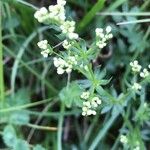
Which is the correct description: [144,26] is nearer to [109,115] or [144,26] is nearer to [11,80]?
[109,115]

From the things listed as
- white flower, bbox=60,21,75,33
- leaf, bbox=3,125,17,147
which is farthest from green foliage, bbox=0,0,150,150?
white flower, bbox=60,21,75,33

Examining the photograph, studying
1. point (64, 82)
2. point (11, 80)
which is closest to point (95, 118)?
point (64, 82)

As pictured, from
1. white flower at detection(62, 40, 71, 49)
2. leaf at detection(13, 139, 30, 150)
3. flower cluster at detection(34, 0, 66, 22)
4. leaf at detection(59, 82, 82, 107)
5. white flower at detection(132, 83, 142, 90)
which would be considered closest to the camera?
flower cluster at detection(34, 0, 66, 22)

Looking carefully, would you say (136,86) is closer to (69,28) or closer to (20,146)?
(69,28)

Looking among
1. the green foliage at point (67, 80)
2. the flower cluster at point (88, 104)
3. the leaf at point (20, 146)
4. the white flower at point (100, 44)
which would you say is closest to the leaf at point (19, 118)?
the green foliage at point (67, 80)

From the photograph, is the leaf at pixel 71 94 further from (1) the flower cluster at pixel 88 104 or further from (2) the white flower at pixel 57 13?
(2) the white flower at pixel 57 13

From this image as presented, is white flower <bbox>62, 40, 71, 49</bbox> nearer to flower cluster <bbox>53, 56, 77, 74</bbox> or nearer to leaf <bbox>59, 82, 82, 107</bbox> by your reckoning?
flower cluster <bbox>53, 56, 77, 74</bbox>

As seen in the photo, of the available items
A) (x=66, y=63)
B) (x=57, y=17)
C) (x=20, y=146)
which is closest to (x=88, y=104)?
(x=66, y=63)
